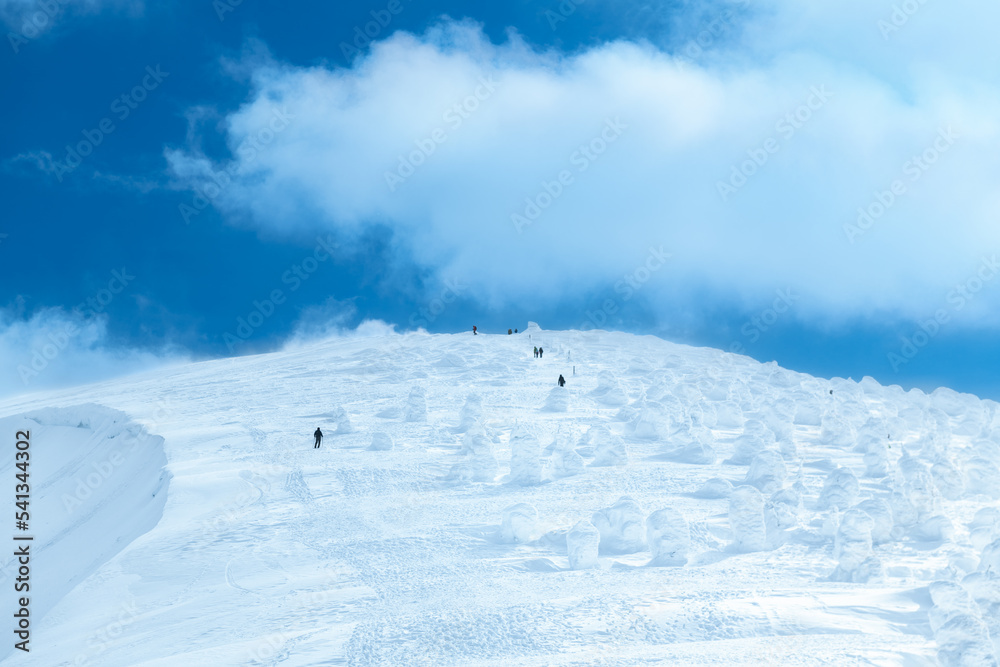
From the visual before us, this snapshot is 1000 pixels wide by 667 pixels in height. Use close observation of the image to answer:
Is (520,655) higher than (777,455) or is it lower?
lower

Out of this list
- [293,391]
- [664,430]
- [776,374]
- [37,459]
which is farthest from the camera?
[776,374]

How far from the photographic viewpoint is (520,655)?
13484 millimetres

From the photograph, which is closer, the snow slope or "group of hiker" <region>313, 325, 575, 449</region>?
the snow slope

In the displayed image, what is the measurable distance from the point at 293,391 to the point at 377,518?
20684 mm

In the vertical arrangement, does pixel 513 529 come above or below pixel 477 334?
below

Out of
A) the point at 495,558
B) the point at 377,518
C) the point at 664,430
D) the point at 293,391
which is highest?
the point at 293,391

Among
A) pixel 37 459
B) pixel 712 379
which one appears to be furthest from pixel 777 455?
pixel 37 459

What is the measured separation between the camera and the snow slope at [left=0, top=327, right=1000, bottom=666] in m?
14.2

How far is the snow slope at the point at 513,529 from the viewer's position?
1424cm

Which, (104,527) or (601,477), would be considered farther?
(104,527)

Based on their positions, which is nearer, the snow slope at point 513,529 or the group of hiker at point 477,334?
the snow slope at point 513,529

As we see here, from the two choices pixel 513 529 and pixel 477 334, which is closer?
pixel 513 529

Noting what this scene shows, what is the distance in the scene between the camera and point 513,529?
19047mm

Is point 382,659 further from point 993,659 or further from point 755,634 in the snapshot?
point 993,659
